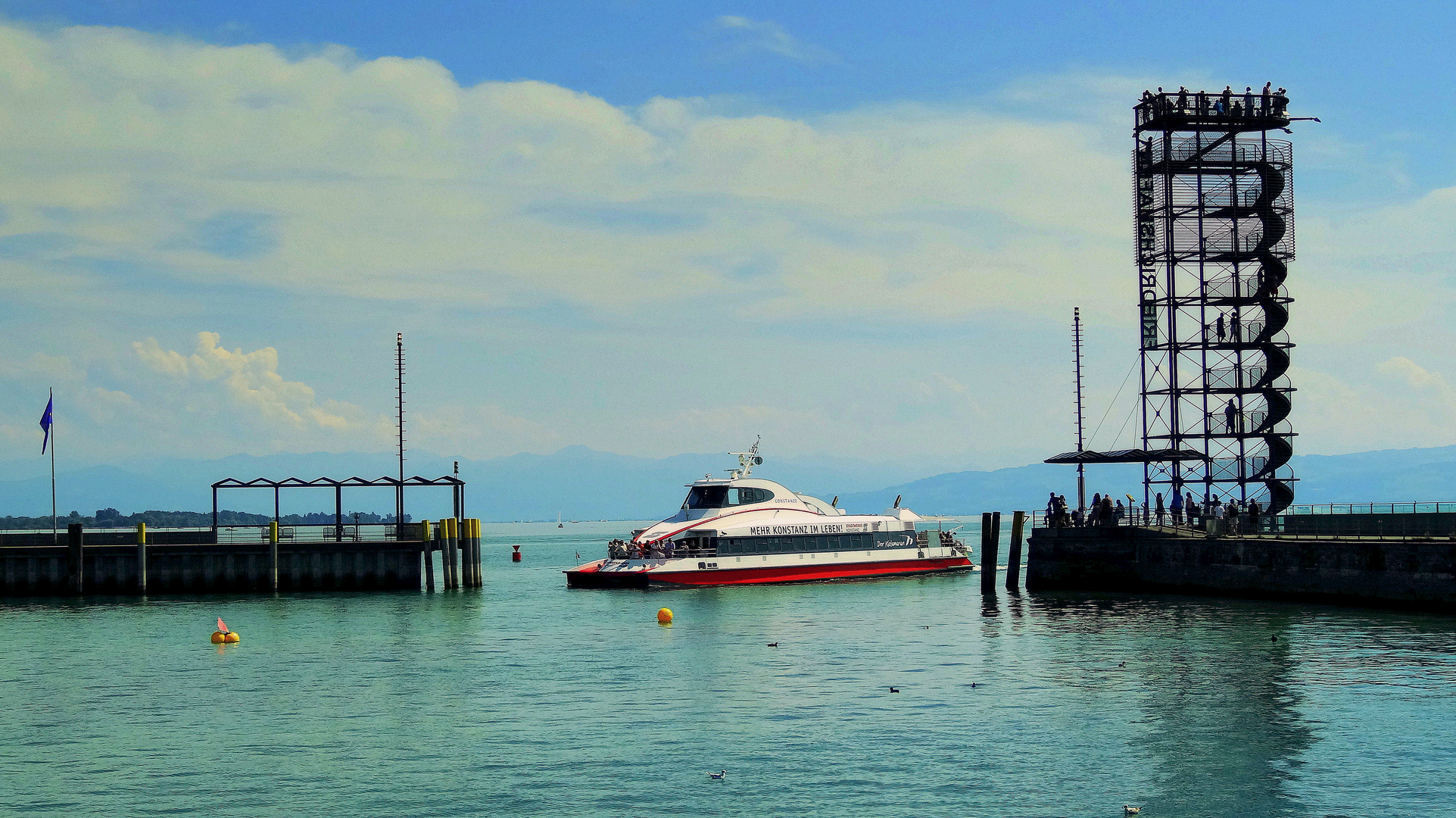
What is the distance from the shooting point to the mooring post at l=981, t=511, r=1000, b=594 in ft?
203

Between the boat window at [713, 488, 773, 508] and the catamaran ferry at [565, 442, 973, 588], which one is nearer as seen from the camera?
the catamaran ferry at [565, 442, 973, 588]

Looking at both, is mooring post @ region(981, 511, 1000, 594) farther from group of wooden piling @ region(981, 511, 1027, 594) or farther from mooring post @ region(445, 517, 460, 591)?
mooring post @ region(445, 517, 460, 591)

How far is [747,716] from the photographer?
3098 centimetres

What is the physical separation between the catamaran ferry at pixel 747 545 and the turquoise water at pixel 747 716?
14.3m

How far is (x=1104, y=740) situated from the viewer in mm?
27094

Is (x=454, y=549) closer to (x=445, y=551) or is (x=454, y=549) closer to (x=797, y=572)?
(x=445, y=551)

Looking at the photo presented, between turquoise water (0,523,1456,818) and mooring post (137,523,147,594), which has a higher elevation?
mooring post (137,523,147,594)

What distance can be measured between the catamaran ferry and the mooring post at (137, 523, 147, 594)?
20.9 metres

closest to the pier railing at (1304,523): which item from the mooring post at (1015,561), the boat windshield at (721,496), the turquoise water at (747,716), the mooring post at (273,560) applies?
the mooring post at (1015,561)

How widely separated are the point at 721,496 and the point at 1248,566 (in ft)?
90.9

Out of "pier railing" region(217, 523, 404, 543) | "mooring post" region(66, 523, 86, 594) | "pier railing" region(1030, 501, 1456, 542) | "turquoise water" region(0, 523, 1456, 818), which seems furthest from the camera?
"pier railing" region(217, 523, 404, 543)

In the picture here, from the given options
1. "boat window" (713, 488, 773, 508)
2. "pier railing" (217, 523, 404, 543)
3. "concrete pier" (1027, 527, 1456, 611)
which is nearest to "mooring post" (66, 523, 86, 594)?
"pier railing" (217, 523, 404, 543)

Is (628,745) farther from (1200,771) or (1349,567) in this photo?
(1349,567)

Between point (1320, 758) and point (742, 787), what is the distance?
10910 millimetres
